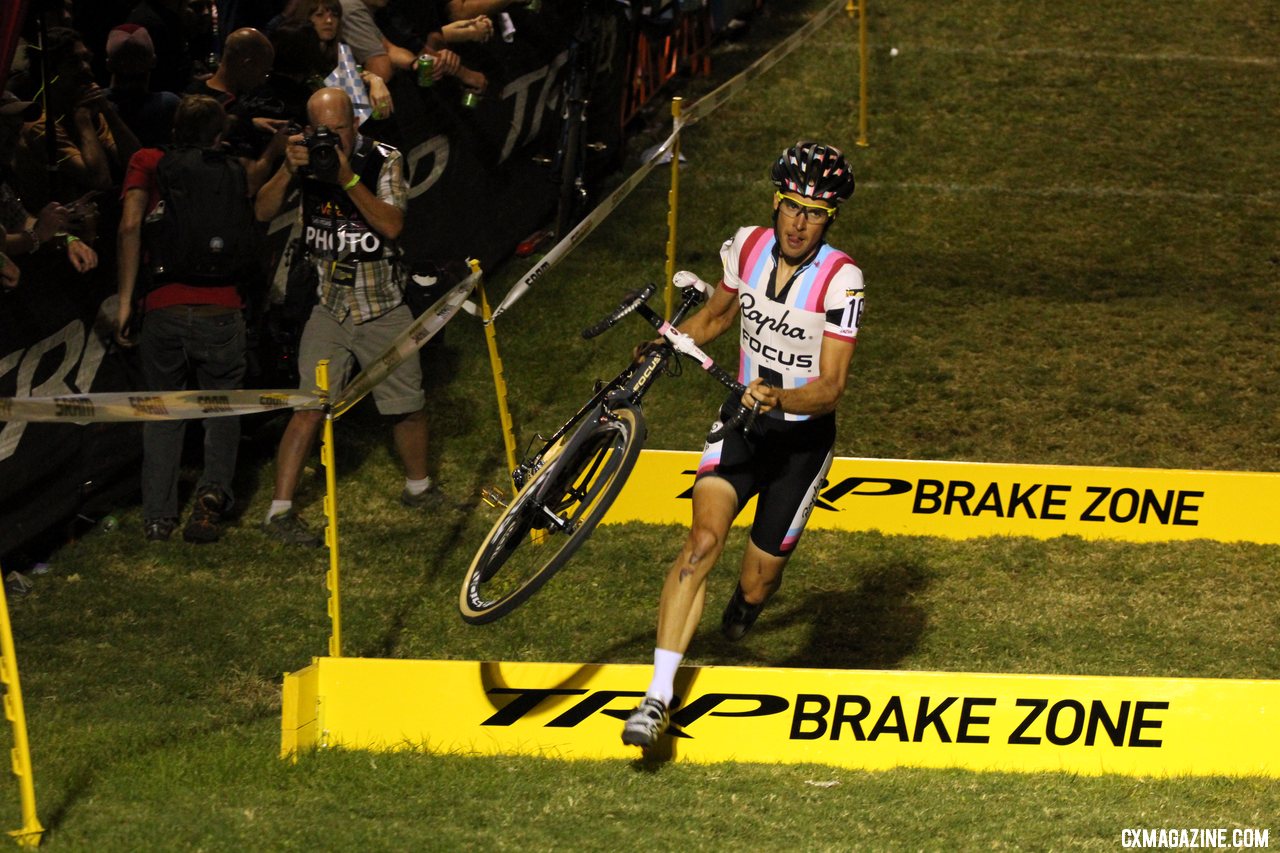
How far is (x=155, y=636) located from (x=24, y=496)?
1.06m

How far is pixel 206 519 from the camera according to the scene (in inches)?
338

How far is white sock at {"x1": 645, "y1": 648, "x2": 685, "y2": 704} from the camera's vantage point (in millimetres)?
6004

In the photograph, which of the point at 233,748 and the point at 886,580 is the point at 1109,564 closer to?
the point at 886,580

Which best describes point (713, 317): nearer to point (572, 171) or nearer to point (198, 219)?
point (198, 219)

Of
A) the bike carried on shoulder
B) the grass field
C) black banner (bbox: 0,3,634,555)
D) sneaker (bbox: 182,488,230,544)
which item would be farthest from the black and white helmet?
sneaker (bbox: 182,488,230,544)

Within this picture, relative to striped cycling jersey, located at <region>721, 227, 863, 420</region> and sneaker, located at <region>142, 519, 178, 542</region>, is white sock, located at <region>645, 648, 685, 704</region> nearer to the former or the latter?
striped cycling jersey, located at <region>721, 227, 863, 420</region>

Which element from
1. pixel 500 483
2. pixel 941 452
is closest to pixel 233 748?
pixel 500 483

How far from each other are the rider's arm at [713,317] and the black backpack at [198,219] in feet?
Result: 8.92

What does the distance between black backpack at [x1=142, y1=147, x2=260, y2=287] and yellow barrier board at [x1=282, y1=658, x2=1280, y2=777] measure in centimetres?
299

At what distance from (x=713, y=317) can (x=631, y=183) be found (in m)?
3.14

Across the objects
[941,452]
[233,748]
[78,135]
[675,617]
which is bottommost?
[941,452]

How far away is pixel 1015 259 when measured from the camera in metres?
13.2

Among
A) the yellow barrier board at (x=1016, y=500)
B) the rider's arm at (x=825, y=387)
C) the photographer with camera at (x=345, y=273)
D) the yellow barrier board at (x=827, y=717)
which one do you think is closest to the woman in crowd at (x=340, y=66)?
the photographer with camera at (x=345, y=273)

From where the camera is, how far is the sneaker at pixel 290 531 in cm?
866
